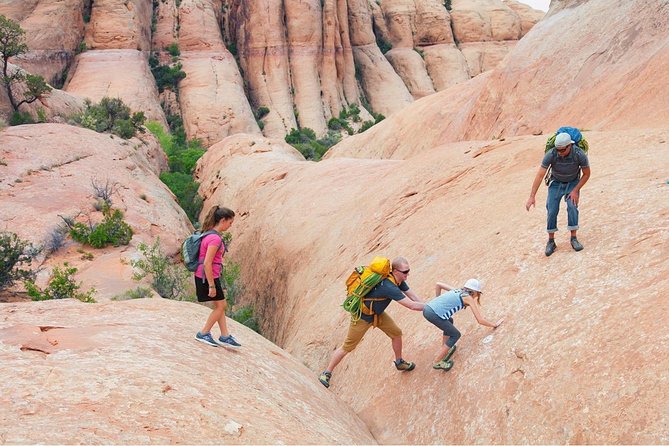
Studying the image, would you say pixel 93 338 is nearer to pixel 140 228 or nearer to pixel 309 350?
pixel 309 350

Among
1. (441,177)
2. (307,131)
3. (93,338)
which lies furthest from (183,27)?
(93,338)

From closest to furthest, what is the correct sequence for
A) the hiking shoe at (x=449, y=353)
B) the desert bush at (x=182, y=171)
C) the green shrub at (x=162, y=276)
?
the hiking shoe at (x=449, y=353), the green shrub at (x=162, y=276), the desert bush at (x=182, y=171)

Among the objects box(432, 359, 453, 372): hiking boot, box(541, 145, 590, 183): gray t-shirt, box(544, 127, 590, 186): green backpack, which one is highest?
box(544, 127, 590, 186): green backpack

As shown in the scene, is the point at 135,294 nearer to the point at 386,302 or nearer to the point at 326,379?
the point at 326,379

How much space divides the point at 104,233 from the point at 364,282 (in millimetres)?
10291

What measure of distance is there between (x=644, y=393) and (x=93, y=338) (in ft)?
16.2

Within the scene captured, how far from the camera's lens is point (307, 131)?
43719 millimetres

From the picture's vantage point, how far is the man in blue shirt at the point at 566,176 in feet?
19.6

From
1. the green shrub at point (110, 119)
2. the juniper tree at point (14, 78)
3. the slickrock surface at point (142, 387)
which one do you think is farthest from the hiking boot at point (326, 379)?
the juniper tree at point (14, 78)

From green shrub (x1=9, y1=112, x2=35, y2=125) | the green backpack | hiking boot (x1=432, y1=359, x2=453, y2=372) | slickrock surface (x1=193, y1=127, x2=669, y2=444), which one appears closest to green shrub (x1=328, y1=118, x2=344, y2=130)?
green shrub (x1=9, y1=112, x2=35, y2=125)

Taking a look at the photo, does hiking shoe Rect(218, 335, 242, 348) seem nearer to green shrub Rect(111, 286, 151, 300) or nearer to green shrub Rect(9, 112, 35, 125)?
green shrub Rect(111, 286, 151, 300)

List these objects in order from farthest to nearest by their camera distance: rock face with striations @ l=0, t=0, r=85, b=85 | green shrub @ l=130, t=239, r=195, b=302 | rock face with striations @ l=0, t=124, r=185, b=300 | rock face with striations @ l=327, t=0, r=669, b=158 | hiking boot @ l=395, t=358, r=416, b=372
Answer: rock face with striations @ l=0, t=0, r=85, b=85 → rock face with striations @ l=0, t=124, r=185, b=300 → rock face with striations @ l=327, t=0, r=669, b=158 → green shrub @ l=130, t=239, r=195, b=302 → hiking boot @ l=395, t=358, r=416, b=372

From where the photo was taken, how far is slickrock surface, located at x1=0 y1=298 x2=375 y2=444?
377 cm

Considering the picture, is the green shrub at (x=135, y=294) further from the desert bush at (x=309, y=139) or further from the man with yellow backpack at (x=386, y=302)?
the desert bush at (x=309, y=139)
